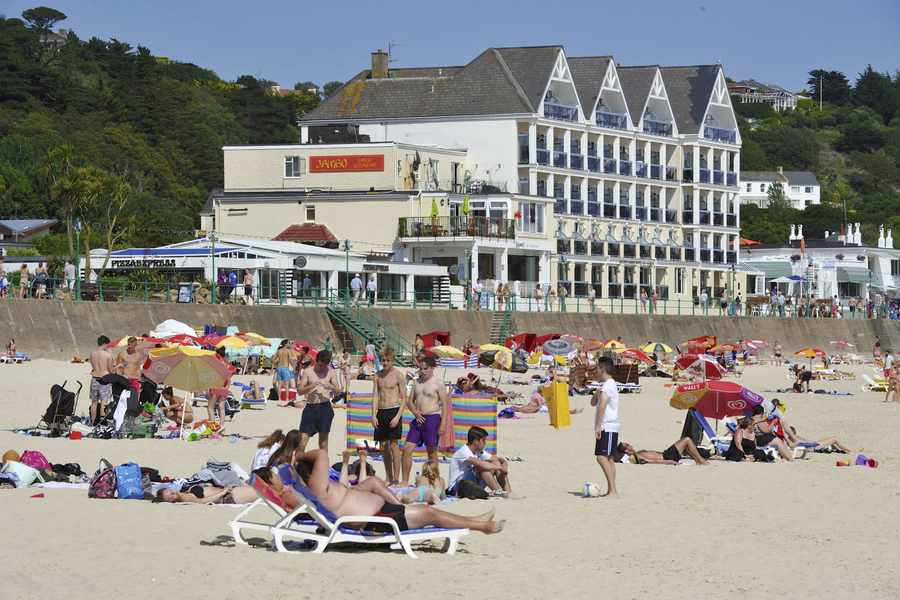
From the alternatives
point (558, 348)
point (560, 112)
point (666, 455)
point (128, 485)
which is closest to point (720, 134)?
point (560, 112)

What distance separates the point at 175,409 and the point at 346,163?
3667cm

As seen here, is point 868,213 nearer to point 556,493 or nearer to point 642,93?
point 642,93

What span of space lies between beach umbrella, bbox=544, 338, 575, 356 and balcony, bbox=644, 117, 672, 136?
1252 inches

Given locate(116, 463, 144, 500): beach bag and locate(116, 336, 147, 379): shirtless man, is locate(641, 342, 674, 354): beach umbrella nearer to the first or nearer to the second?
locate(116, 336, 147, 379): shirtless man

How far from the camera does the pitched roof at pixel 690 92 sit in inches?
2744

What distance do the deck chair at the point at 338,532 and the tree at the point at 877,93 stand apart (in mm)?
185355

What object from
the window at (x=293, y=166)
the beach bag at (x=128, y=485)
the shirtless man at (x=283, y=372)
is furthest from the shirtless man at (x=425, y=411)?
the window at (x=293, y=166)

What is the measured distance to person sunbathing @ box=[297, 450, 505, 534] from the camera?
1095 cm

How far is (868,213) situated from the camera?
13250 centimetres

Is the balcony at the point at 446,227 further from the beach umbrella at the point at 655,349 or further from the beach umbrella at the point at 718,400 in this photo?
the beach umbrella at the point at 718,400

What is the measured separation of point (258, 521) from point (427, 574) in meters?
2.49

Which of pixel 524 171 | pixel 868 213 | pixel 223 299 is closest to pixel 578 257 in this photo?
pixel 524 171

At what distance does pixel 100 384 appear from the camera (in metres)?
19.4

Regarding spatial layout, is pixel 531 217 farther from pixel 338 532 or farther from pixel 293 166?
pixel 338 532
